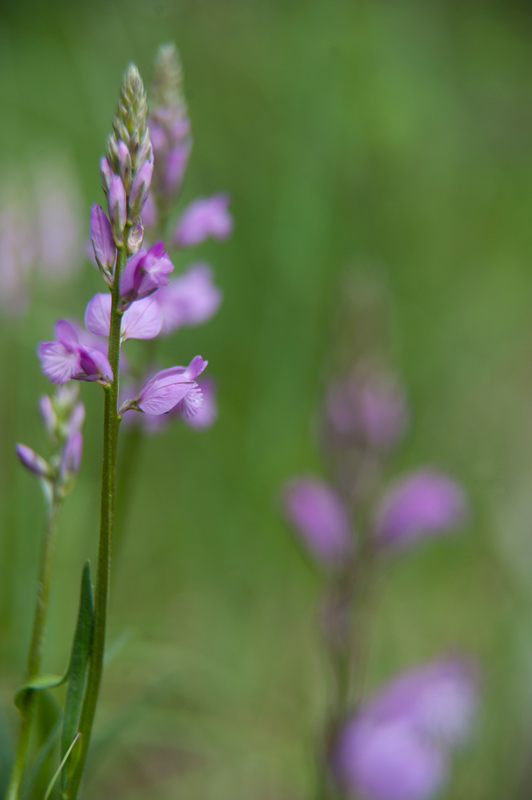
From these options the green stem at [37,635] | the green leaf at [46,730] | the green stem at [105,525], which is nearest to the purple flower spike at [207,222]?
the green stem at [105,525]

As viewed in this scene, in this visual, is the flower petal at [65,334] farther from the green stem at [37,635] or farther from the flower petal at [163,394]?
the green stem at [37,635]

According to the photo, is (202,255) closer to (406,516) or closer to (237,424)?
(237,424)

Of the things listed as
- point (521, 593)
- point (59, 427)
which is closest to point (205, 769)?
point (521, 593)

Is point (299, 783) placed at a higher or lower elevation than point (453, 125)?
lower

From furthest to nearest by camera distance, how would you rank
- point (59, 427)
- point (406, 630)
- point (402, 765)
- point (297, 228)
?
1. point (297, 228)
2. point (406, 630)
3. point (402, 765)
4. point (59, 427)

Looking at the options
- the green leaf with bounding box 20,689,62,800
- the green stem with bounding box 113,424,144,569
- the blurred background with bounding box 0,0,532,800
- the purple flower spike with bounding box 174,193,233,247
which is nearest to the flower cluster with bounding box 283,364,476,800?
the blurred background with bounding box 0,0,532,800

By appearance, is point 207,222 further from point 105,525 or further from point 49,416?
point 105,525

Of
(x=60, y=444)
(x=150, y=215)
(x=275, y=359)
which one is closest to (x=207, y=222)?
(x=150, y=215)
